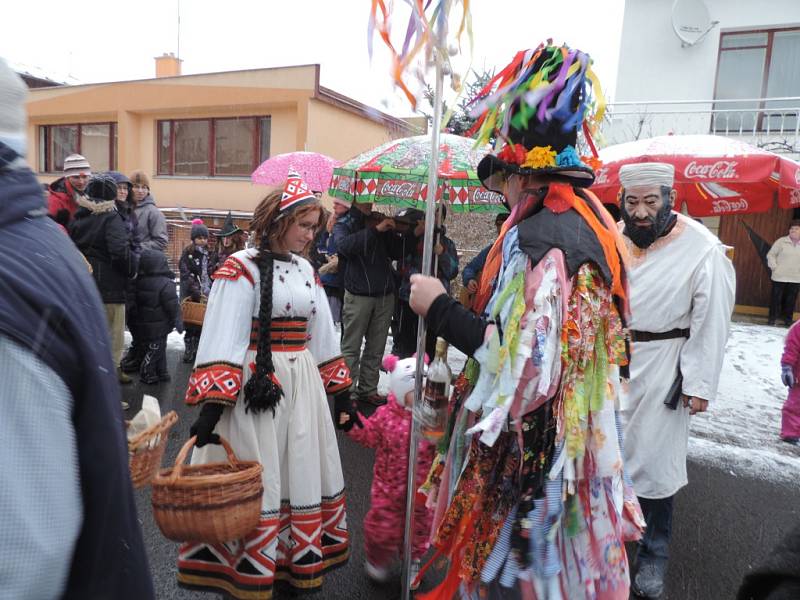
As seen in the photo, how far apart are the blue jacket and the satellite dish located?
45.6 ft

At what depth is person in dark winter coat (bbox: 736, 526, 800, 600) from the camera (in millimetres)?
878

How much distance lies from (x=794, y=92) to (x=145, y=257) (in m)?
12.7

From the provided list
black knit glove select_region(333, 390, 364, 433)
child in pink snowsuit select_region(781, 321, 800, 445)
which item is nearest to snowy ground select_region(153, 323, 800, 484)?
child in pink snowsuit select_region(781, 321, 800, 445)

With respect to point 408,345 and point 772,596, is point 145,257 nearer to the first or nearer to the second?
point 408,345

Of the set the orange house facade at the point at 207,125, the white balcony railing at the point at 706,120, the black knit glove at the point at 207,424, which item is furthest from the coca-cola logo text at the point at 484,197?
the orange house facade at the point at 207,125

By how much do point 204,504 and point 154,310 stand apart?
4.50 m

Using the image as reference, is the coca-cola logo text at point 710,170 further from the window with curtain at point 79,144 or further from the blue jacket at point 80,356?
the window with curtain at point 79,144

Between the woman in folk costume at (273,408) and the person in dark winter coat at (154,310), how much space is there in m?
3.75

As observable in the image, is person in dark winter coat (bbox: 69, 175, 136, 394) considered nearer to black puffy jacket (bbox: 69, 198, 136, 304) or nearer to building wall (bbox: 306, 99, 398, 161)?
black puffy jacket (bbox: 69, 198, 136, 304)

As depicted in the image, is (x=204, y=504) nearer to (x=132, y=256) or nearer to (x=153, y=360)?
(x=132, y=256)

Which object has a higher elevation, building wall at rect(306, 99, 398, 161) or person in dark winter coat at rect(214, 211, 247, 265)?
building wall at rect(306, 99, 398, 161)

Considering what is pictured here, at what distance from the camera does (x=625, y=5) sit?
12844 millimetres

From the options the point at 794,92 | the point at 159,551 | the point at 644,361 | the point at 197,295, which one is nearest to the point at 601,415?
the point at 644,361

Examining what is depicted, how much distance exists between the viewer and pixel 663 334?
3.06 meters
